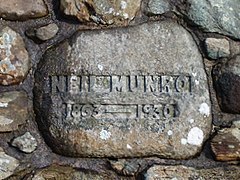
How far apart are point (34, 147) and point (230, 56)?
23.4 inches

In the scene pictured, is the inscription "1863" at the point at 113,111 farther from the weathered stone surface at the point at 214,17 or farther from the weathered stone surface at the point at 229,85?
the weathered stone surface at the point at 214,17

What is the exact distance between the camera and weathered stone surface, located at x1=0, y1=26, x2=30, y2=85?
1.56 m

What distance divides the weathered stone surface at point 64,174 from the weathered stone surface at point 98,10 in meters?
0.41

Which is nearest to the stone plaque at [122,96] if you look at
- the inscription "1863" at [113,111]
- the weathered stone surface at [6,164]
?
the inscription "1863" at [113,111]

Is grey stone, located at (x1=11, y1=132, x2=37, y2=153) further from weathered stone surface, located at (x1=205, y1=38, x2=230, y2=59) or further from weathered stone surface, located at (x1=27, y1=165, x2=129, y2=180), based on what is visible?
weathered stone surface, located at (x1=205, y1=38, x2=230, y2=59)

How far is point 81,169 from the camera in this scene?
5.13 feet

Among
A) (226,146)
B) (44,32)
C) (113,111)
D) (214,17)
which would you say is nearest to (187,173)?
(226,146)

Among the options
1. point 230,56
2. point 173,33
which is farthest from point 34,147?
point 230,56

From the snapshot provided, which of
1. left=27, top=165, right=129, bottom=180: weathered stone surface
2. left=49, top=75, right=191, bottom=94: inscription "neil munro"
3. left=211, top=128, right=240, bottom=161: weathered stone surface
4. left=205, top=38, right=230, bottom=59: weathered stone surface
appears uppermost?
left=205, top=38, right=230, bottom=59: weathered stone surface

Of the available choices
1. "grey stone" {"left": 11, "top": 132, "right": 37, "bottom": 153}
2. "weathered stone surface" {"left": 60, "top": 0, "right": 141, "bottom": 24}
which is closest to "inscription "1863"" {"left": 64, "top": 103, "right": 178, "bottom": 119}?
"grey stone" {"left": 11, "top": 132, "right": 37, "bottom": 153}

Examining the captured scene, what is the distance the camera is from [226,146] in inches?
61.7

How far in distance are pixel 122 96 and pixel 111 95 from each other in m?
0.03

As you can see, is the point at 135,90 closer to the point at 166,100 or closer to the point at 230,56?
the point at 166,100

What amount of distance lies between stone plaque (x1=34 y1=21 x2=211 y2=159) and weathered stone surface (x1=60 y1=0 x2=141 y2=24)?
0.12 ft
